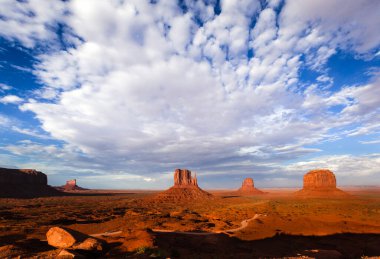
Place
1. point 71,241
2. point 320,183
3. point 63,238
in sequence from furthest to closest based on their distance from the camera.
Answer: point 320,183
point 63,238
point 71,241

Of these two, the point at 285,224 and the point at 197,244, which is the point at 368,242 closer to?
the point at 285,224

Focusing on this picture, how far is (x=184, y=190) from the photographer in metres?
146

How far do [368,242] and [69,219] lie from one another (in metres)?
49.2

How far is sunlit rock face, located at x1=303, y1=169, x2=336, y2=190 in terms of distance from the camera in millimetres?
131875

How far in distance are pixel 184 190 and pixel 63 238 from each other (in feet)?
429

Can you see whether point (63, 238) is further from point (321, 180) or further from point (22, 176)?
point (22, 176)

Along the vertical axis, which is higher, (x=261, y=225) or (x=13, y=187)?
(x=13, y=187)

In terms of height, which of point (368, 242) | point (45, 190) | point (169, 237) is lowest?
point (368, 242)

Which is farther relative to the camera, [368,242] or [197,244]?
[368,242]

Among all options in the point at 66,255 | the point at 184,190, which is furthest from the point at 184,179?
the point at 66,255

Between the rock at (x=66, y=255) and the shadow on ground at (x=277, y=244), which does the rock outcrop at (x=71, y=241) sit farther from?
the shadow on ground at (x=277, y=244)

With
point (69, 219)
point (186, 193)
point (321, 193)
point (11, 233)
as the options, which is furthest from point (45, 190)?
point (321, 193)

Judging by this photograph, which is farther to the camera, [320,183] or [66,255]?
[320,183]

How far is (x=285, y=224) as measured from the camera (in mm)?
36719
